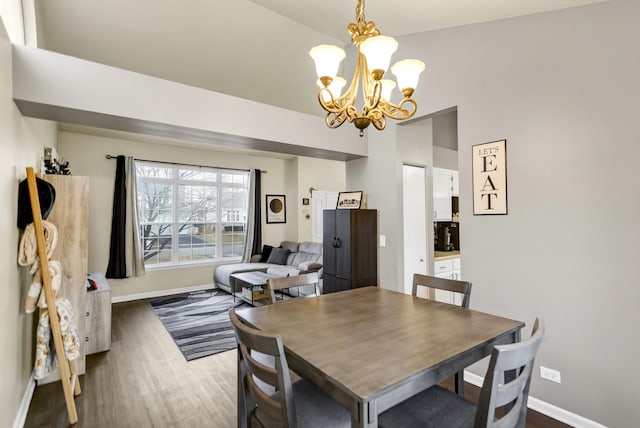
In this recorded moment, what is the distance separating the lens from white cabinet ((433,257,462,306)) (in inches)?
152

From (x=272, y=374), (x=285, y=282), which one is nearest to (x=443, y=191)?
(x=285, y=282)

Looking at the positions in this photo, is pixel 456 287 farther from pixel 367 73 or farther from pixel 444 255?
pixel 444 255

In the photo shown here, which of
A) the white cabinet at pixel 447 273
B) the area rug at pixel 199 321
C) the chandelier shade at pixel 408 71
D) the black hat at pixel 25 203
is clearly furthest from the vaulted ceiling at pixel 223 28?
the area rug at pixel 199 321

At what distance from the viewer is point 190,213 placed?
614 centimetres

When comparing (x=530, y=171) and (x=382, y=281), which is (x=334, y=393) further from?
(x=382, y=281)

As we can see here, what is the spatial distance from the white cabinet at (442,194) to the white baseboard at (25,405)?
464 cm

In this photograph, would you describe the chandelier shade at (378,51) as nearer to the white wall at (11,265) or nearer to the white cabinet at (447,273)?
→ the white wall at (11,265)

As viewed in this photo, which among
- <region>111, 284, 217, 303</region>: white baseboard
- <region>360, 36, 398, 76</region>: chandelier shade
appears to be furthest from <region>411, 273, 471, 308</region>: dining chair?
<region>111, 284, 217, 303</region>: white baseboard

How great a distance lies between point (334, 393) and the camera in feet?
3.57

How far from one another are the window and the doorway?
397cm

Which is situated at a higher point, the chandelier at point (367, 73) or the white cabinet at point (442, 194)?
the chandelier at point (367, 73)

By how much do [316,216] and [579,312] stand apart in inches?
212

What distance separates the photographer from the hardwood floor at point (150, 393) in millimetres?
2174

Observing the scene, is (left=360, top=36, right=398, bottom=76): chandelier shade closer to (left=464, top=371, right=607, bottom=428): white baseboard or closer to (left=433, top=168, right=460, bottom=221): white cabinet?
(left=464, top=371, right=607, bottom=428): white baseboard
